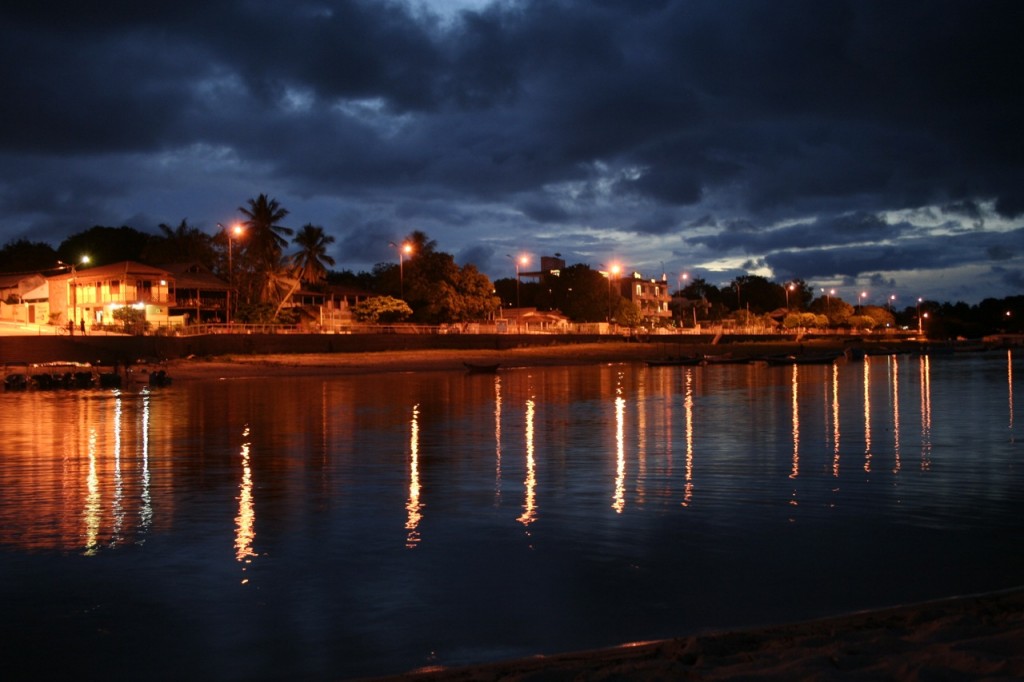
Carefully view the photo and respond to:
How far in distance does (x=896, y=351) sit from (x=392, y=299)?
7220 cm

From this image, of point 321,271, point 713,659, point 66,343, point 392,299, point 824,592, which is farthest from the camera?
point 321,271

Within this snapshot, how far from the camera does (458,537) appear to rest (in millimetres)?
12641

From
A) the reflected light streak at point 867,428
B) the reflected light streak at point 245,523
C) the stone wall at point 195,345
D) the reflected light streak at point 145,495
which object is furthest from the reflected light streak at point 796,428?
the stone wall at point 195,345

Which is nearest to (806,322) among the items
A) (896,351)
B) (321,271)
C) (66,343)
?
(896,351)

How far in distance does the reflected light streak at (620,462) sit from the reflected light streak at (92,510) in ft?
24.8

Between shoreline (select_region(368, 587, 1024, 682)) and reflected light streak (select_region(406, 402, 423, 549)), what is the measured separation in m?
5.02

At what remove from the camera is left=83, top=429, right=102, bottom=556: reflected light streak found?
12.4 meters

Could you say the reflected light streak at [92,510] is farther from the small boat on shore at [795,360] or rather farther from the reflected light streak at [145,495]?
the small boat on shore at [795,360]

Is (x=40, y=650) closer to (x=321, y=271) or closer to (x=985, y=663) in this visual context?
(x=985, y=663)

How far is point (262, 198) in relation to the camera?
92.3m

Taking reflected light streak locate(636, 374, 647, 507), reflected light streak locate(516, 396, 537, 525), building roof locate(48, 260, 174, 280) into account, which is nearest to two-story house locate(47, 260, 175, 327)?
building roof locate(48, 260, 174, 280)

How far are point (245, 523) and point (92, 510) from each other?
9.76ft

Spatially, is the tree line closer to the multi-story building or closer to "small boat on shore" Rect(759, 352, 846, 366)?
the multi-story building

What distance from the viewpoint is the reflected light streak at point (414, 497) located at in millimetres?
12742
